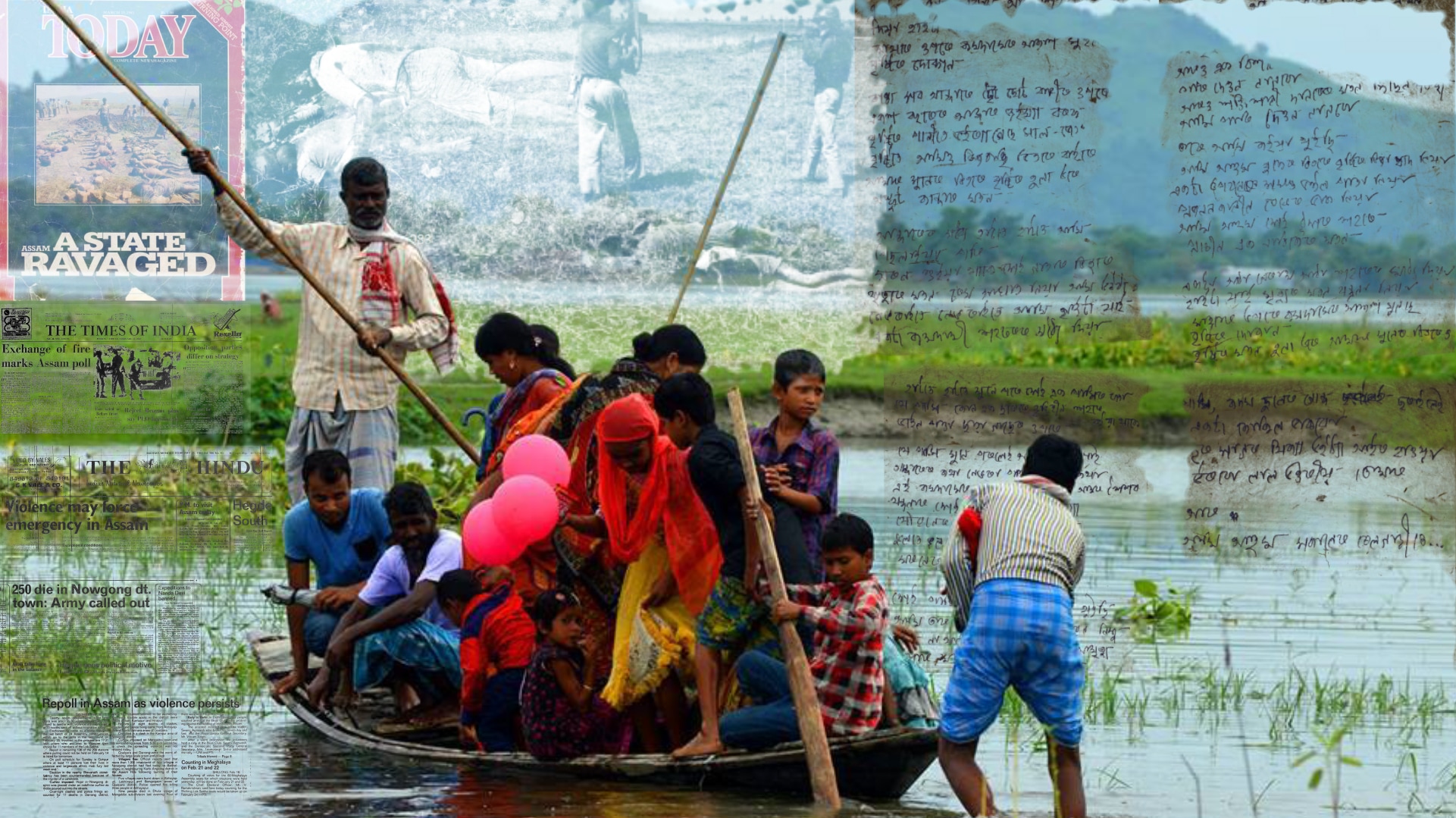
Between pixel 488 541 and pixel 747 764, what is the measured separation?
122cm

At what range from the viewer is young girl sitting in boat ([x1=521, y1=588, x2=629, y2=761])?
7.52 m

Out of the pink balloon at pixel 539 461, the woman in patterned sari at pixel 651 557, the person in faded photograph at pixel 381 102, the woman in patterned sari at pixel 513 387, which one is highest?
the person in faded photograph at pixel 381 102

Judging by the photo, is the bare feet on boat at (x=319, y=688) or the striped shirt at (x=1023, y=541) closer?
the striped shirt at (x=1023, y=541)

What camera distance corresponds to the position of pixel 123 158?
326 inches

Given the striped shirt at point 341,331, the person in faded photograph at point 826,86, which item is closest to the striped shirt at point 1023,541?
the striped shirt at point 341,331

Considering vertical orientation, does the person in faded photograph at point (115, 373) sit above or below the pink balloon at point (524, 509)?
above

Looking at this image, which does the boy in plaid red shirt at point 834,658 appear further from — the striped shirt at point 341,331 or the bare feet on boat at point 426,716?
the striped shirt at point 341,331

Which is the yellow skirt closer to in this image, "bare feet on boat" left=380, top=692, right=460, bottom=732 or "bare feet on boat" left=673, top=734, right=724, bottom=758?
"bare feet on boat" left=673, top=734, right=724, bottom=758

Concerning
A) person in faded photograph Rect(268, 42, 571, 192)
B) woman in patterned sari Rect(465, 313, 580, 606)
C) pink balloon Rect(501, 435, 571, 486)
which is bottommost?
pink balloon Rect(501, 435, 571, 486)

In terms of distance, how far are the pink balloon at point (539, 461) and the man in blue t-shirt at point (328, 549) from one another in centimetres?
79

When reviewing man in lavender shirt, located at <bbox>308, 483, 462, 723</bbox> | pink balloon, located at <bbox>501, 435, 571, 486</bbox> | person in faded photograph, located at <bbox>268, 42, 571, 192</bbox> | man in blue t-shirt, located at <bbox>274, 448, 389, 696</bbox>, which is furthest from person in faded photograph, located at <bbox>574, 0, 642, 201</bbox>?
pink balloon, located at <bbox>501, 435, 571, 486</bbox>

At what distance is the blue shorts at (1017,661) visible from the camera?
Result: 21.4ft

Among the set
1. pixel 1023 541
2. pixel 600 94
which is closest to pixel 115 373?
pixel 1023 541

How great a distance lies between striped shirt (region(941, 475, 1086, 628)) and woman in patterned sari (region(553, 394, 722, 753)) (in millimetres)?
945
